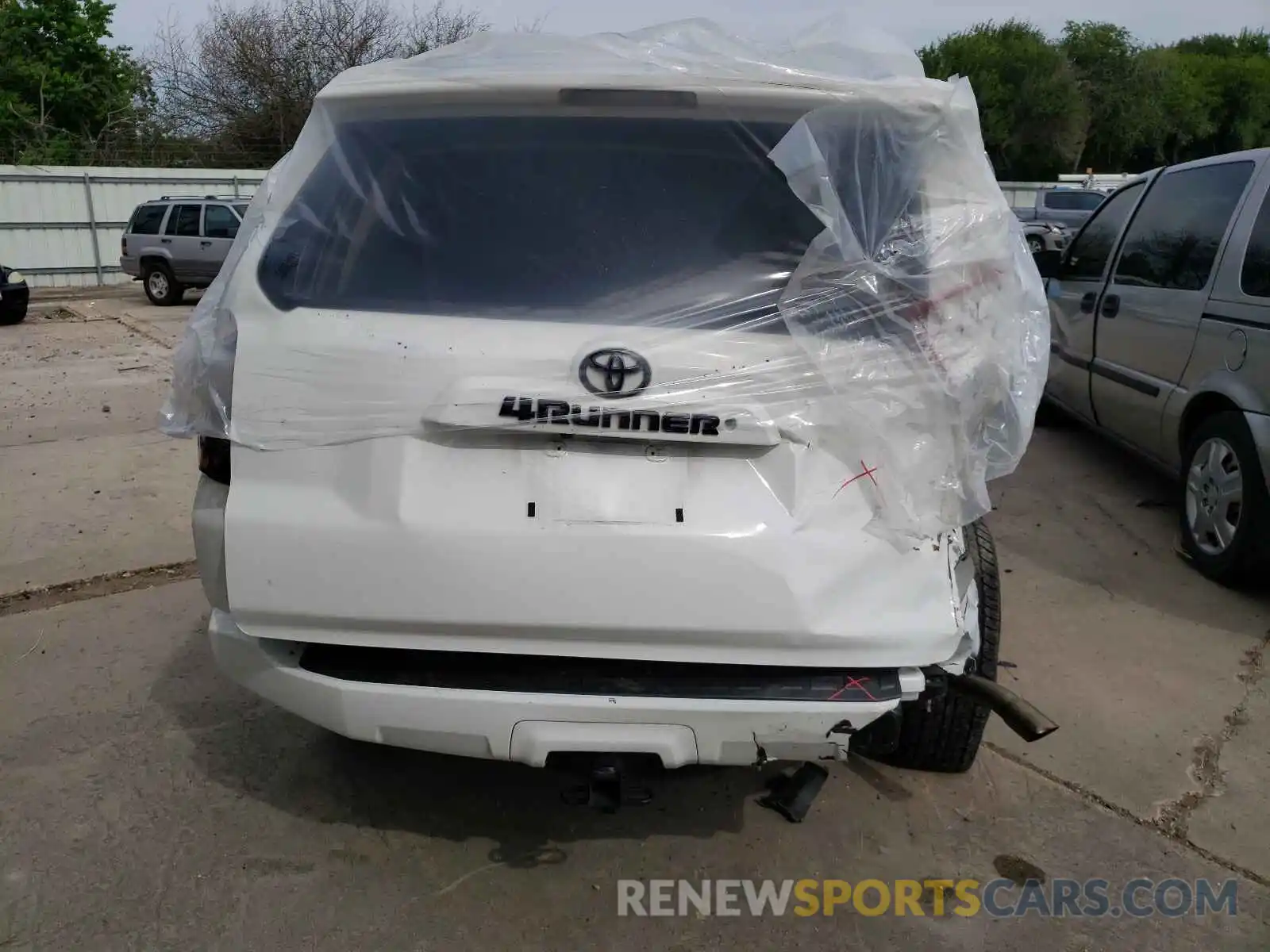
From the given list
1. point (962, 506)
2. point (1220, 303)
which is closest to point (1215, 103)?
point (1220, 303)

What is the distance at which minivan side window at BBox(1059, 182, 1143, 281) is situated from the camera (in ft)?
19.0

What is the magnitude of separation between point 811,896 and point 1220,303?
331 centimetres

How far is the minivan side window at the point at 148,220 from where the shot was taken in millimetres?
16516

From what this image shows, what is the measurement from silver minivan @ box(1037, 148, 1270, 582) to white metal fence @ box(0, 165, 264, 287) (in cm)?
1963

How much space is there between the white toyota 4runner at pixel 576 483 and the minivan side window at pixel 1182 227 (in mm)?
3031

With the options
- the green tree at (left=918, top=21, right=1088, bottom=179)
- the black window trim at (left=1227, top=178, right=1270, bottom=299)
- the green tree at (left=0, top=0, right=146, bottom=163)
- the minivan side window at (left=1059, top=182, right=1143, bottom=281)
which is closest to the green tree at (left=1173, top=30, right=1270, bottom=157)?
the green tree at (left=918, top=21, right=1088, bottom=179)

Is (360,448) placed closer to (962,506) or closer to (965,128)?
(962,506)

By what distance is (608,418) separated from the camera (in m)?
2.18

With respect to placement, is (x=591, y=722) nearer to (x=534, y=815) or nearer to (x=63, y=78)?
(x=534, y=815)

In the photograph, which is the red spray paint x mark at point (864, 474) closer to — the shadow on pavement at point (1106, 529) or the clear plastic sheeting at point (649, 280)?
the clear plastic sheeting at point (649, 280)

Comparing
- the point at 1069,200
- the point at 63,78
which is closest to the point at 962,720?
the point at 1069,200

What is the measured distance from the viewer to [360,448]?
2260 millimetres

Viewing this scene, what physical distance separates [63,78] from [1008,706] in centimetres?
3187

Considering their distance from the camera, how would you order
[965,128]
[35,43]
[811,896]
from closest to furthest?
[965,128] < [811,896] < [35,43]
